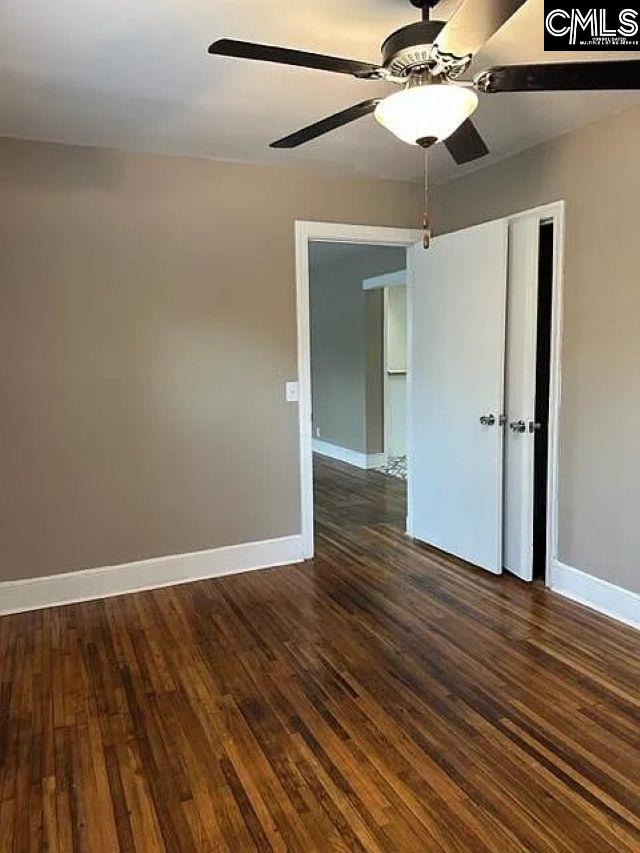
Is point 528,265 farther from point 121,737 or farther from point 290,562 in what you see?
point 121,737

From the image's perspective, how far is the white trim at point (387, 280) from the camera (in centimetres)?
625

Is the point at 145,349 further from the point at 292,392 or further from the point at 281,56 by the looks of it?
the point at 281,56

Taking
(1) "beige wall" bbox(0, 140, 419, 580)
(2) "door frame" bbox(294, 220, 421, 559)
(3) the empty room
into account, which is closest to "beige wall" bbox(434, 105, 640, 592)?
(3) the empty room

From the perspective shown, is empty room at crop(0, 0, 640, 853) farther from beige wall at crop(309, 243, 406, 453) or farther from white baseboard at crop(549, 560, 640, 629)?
beige wall at crop(309, 243, 406, 453)

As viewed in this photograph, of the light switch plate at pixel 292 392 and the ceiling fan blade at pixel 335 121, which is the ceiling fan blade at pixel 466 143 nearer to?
the ceiling fan blade at pixel 335 121

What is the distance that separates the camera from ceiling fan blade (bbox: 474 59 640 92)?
5.37 ft

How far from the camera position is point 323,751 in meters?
2.18

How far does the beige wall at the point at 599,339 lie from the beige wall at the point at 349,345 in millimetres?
3139

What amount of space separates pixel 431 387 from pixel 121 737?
279 centimetres

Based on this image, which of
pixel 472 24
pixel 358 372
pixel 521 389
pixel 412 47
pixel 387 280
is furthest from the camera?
pixel 358 372

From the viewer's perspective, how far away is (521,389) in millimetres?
3584

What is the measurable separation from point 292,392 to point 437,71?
94.1 inches

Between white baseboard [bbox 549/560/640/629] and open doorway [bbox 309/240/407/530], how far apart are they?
233 cm

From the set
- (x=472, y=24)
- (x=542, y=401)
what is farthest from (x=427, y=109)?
(x=542, y=401)
